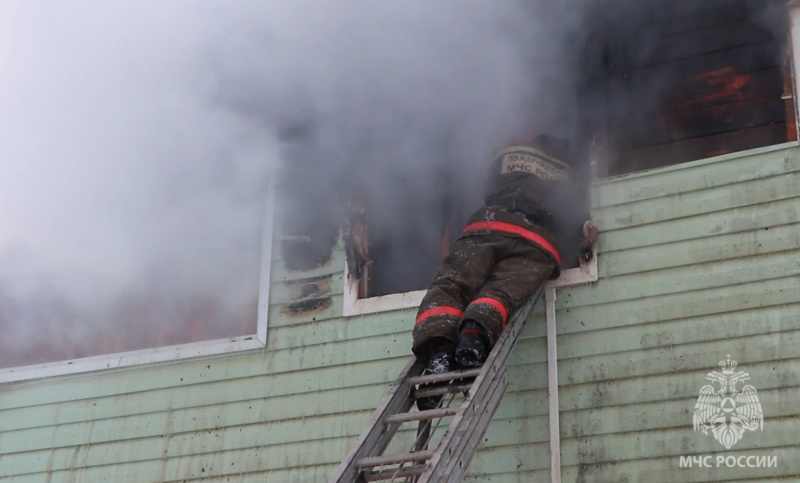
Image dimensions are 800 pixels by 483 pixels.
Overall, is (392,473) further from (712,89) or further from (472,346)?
(712,89)

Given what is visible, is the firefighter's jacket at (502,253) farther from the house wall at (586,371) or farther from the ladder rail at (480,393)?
the house wall at (586,371)

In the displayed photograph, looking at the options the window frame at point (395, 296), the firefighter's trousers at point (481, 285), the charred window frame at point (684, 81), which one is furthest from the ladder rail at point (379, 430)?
the charred window frame at point (684, 81)

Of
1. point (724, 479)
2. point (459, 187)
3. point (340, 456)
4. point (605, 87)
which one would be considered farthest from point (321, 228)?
point (724, 479)

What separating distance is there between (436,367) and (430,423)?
1.04ft

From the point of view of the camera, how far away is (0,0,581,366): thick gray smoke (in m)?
7.14

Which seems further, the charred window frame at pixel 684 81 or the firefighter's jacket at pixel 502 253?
the charred window frame at pixel 684 81

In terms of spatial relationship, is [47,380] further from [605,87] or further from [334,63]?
[605,87]

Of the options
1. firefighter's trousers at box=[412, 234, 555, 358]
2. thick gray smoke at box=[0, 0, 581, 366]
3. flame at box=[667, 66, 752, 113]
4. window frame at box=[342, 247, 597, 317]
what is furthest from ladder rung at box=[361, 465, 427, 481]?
flame at box=[667, 66, 752, 113]

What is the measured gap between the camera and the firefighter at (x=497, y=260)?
220 inches

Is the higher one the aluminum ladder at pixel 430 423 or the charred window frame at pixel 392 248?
the charred window frame at pixel 392 248

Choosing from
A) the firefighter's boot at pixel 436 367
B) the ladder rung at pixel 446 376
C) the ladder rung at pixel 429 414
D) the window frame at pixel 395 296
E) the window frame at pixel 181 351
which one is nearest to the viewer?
the ladder rung at pixel 429 414

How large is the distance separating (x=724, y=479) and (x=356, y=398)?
7.00ft

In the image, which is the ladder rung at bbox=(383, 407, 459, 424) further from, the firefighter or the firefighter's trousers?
the firefighter's trousers

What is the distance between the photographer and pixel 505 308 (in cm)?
570
